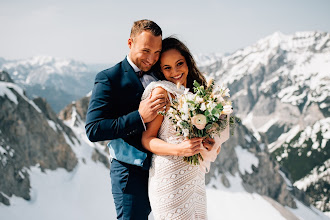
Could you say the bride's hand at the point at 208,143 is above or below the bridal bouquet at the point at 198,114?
below

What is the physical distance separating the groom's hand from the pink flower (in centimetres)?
57

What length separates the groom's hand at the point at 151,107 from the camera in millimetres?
4102

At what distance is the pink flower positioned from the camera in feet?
12.7

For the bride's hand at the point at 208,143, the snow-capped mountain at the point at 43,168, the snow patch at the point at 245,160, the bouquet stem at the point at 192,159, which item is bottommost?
the snow patch at the point at 245,160

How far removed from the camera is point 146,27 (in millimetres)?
4215

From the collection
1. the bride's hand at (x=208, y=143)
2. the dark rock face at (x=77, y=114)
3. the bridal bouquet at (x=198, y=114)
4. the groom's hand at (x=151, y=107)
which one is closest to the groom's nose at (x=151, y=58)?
the groom's hand at (x=151, y=107)

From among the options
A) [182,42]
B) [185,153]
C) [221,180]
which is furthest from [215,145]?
[221,180]

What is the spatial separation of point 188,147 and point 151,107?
770 mm

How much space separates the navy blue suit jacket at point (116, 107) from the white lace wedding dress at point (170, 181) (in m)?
0.26

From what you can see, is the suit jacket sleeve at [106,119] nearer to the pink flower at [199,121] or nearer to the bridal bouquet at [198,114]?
the bridal bouquet at [198,114]

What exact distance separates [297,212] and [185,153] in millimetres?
112914

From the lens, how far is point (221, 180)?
8188 cm

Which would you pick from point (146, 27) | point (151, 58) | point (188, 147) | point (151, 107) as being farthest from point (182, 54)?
point (188, 147)

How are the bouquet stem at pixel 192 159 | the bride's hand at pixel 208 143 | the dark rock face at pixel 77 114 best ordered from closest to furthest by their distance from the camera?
the bouquet stem at pixel 192 159 < the bride's hand at pixel 208 143 < the dark rock face at pixel 77 114
